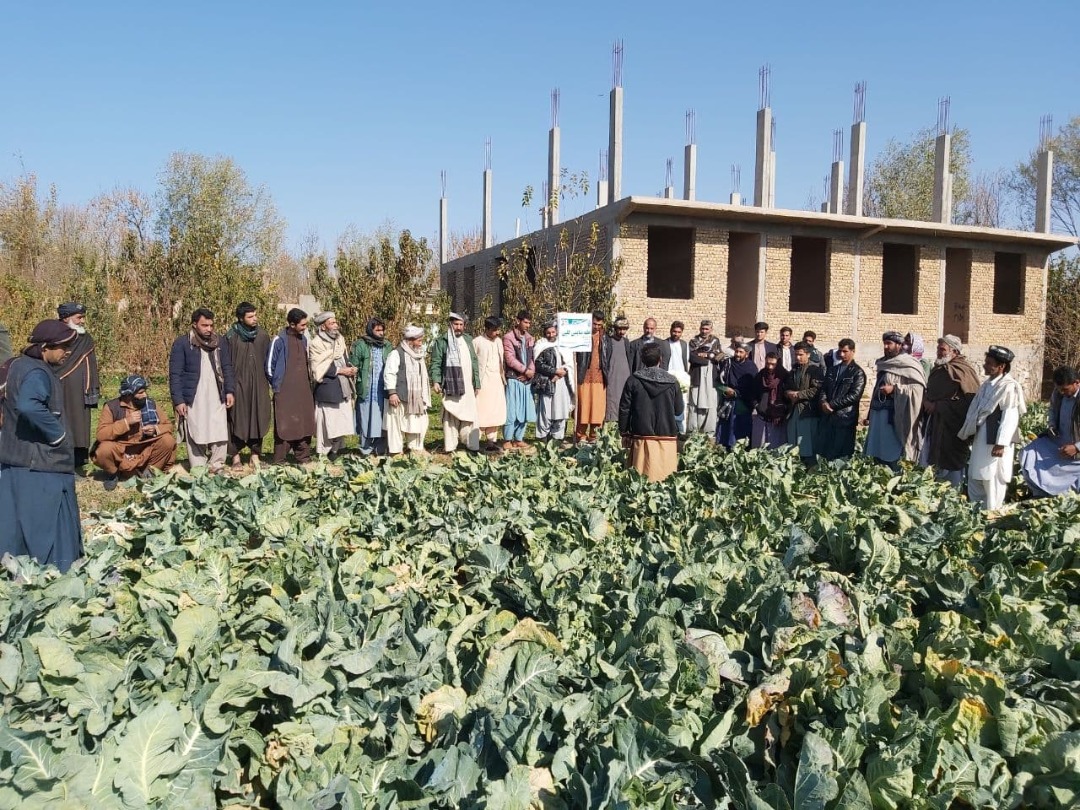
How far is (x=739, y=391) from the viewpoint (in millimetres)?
10180

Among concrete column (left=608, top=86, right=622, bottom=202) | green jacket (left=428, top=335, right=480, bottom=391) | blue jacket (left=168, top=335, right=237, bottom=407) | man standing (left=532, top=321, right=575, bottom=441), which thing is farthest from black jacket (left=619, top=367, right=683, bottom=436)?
concrete column (left=608, top=86, right=622, bottom=202)

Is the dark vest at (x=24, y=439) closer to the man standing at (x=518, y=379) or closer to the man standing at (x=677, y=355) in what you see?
the man standing at (x=518, y=379)

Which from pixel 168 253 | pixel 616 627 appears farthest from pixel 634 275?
pixel 616 627

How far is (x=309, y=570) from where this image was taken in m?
3.52

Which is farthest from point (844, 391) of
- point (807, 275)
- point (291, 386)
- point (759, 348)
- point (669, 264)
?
point (807, 275)

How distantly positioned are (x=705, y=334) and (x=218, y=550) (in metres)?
8.28

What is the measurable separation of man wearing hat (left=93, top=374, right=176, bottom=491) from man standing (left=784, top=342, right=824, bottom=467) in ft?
21.6

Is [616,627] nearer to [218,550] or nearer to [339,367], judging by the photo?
[218,550]

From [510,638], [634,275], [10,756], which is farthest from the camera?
[634,275]

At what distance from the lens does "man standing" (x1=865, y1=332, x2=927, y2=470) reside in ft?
27.6

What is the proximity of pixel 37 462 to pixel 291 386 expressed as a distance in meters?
3.77

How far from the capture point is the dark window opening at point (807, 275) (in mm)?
25281

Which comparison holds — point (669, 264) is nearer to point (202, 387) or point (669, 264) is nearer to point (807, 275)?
point (807, 275)

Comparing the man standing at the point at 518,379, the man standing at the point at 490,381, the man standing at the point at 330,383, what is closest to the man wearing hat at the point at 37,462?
the man standing at the point at 330,383
